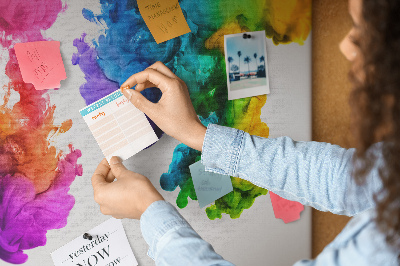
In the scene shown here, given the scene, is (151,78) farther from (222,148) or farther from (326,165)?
(326,165)

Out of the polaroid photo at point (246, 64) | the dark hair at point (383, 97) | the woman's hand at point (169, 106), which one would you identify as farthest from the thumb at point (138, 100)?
the dark hair at point (383, 97)

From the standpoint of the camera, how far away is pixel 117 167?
629mm

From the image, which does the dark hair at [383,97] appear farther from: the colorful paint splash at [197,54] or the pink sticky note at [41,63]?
the pink sticky note at [41,63]

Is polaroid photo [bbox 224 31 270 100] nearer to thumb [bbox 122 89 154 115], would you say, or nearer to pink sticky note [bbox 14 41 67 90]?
thumb [bbox 122 89 154 115]

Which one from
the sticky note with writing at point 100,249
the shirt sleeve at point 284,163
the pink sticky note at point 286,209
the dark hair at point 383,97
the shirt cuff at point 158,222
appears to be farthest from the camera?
the pink sticky note at point 286,209

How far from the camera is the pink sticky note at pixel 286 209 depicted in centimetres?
84

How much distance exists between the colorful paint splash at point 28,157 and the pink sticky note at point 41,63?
12mm

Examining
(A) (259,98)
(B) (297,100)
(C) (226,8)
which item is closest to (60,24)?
(C) (226,8)

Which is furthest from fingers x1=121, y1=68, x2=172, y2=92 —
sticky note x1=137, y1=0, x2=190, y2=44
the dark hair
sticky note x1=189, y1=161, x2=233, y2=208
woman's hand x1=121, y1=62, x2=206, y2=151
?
the dark hair

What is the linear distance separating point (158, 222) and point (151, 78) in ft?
0.90

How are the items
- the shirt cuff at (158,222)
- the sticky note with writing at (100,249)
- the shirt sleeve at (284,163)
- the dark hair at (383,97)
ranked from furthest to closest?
the sticky note with writing at (100,249) → the shirt sleeve at (284,163) → the shirt cuff at (158,222) → the dark hair at (383,97)

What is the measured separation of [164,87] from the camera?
624 millimetres

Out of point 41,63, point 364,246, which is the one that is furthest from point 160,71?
point 364,246

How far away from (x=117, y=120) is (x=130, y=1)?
241mm
